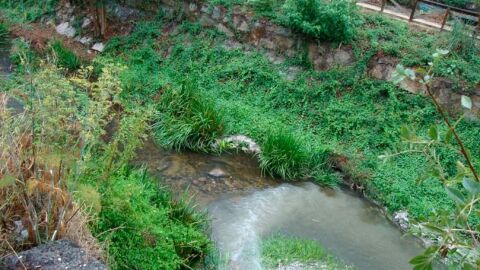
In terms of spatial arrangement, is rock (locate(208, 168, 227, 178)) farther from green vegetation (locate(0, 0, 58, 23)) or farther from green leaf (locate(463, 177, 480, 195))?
green vegetation (locate(0, 0, 58, 23))

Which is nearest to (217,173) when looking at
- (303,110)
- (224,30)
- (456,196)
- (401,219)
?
(303,110)

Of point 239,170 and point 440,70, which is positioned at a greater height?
point 440,70

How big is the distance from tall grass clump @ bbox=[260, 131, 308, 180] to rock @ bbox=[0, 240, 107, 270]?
3792 millimetres

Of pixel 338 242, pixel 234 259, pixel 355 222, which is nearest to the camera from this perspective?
pixel 234 259

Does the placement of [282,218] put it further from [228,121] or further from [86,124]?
[86,124]

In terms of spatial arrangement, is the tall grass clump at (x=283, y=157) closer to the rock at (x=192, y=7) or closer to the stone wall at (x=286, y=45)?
the stone wall at (x=286, y=45)

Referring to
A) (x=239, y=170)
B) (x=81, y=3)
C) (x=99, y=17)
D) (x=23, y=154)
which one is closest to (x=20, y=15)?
(x=81, y=3)

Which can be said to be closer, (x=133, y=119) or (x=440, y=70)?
(x=133, y=119)

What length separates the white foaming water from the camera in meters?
4.94

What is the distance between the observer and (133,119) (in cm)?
376

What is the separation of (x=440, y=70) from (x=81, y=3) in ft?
25.3

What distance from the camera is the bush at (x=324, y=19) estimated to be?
7602mm

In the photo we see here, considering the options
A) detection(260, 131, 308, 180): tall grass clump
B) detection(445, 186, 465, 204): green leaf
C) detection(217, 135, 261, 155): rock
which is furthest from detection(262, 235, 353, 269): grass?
detection(445, 186, 465, 204): green leaf

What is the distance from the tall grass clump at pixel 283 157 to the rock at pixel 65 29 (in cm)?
585
